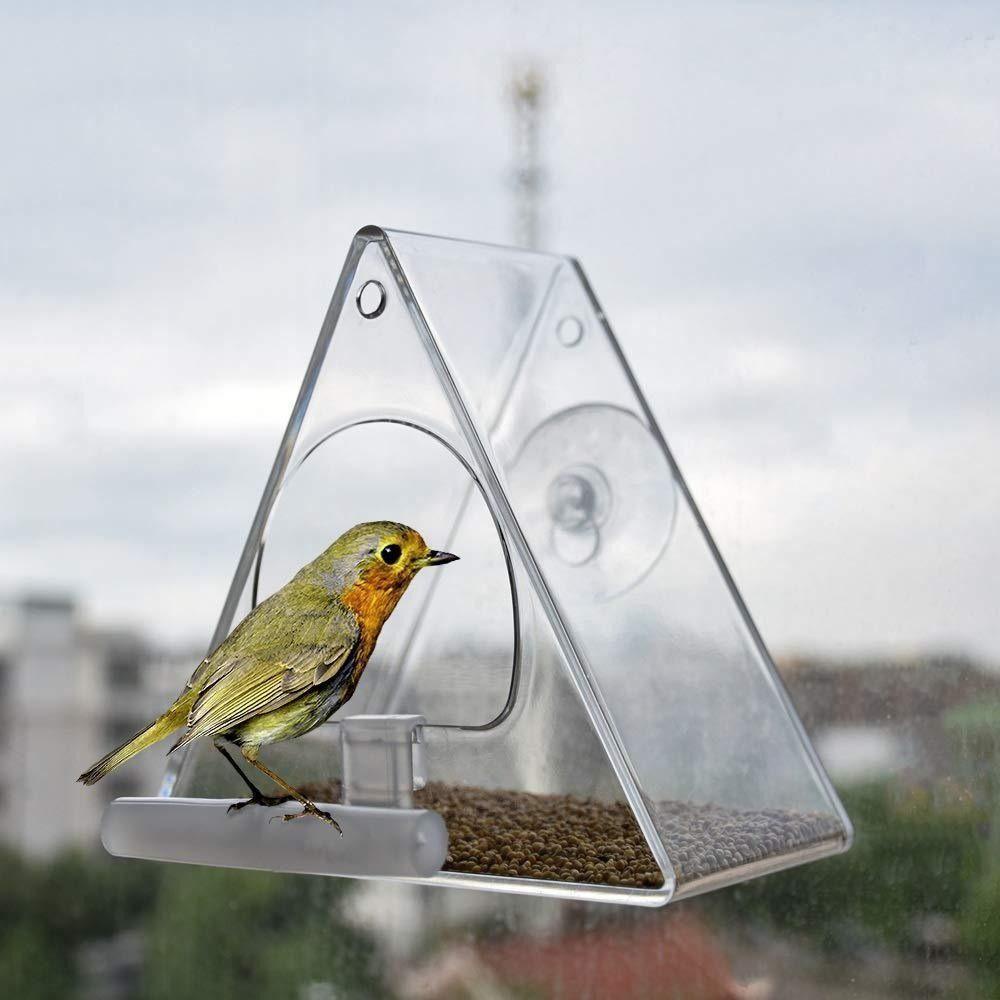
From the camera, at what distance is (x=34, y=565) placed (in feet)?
6.15

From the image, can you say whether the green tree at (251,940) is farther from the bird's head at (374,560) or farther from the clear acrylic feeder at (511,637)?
the bird's head at (374,560)

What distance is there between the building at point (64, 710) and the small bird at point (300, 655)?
0.97 m

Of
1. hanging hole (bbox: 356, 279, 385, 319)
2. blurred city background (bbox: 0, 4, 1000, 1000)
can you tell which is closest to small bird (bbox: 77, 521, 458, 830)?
hanging hole (bbox: 356, 279, 385, 319)

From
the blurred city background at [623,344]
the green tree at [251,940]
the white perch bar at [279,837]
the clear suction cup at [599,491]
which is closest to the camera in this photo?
the white perch bar at [279,837]

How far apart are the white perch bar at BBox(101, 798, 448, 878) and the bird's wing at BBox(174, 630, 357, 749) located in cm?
6

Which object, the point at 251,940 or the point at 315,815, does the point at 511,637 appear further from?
the point at 251,940

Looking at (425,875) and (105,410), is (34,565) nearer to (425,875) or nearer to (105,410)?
(105,410)

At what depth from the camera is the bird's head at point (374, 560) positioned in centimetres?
91

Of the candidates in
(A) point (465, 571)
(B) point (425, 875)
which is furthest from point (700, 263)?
(B) point (425, 875)

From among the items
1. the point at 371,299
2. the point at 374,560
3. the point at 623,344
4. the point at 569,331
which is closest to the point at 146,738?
the point at 374,560

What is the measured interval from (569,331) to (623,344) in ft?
1.67

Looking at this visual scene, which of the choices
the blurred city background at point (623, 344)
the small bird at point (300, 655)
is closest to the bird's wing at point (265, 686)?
the small bird at point (300, 655)

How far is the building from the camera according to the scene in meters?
1.87

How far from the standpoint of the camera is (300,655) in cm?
88
